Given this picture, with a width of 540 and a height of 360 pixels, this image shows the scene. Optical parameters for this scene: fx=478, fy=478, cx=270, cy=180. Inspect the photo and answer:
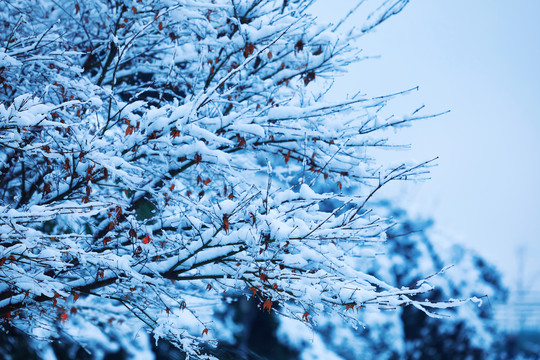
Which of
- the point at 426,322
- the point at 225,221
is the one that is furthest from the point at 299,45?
the point at 426,322

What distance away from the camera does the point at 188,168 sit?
421 centimetres

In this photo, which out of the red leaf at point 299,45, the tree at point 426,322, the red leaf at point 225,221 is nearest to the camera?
the red leaf at point 225,221

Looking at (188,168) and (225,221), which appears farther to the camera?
(188,168)

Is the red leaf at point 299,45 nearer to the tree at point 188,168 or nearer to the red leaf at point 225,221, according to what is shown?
the tree at point 188,168

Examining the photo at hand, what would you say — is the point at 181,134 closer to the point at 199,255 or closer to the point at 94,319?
the point at 199,255

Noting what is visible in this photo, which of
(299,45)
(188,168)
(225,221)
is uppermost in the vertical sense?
(299,45)

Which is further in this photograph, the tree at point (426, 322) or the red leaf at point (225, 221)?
the tree at point (426, 322)

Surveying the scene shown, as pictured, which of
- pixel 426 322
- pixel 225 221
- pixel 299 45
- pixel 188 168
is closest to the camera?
pixel 225 221

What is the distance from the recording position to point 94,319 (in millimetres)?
5508

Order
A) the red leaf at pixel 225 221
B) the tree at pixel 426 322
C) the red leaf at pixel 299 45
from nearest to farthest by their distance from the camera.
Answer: the red leaf at pixel 225 221 < the red leaf at pixel 299 45 < the tree at pixel 426 322

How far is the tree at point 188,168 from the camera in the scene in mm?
2873

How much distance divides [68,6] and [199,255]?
127 inches

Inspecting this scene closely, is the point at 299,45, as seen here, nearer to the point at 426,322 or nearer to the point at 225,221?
the point at 225,221

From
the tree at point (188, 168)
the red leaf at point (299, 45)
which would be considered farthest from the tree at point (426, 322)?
the red leaf at point (299, 45)
